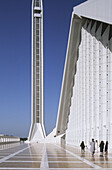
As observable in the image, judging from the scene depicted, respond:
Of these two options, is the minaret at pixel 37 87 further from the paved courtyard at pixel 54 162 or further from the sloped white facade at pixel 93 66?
the paved courtyard at pixel 54 162

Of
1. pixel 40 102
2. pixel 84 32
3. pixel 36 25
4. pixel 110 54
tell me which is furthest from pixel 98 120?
pixel 36 25

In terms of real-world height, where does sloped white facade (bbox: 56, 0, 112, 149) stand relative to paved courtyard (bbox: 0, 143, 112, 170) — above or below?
above

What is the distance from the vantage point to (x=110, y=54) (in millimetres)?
20641

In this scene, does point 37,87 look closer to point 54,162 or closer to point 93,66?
point 93,66

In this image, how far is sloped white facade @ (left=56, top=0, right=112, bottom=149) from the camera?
20.1 meters

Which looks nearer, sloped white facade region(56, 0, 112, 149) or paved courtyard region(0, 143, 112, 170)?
paved courtyard region(0, 143, 112, 170)

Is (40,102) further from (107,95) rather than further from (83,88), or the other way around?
(107,95)

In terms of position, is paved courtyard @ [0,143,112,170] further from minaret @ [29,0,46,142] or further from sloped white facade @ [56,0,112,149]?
minaret @ [29,0,46,142]

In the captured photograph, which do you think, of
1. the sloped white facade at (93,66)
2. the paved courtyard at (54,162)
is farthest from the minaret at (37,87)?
the paved courtyard at (54,162)

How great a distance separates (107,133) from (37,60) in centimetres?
4584

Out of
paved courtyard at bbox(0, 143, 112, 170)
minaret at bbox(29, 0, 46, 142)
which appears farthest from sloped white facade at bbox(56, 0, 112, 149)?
minaret at bbox(29, 0, 46, 142)

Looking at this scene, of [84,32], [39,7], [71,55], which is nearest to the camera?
[84,32]

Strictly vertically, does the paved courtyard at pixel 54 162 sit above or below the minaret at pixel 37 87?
below

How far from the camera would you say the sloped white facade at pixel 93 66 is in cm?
2006
